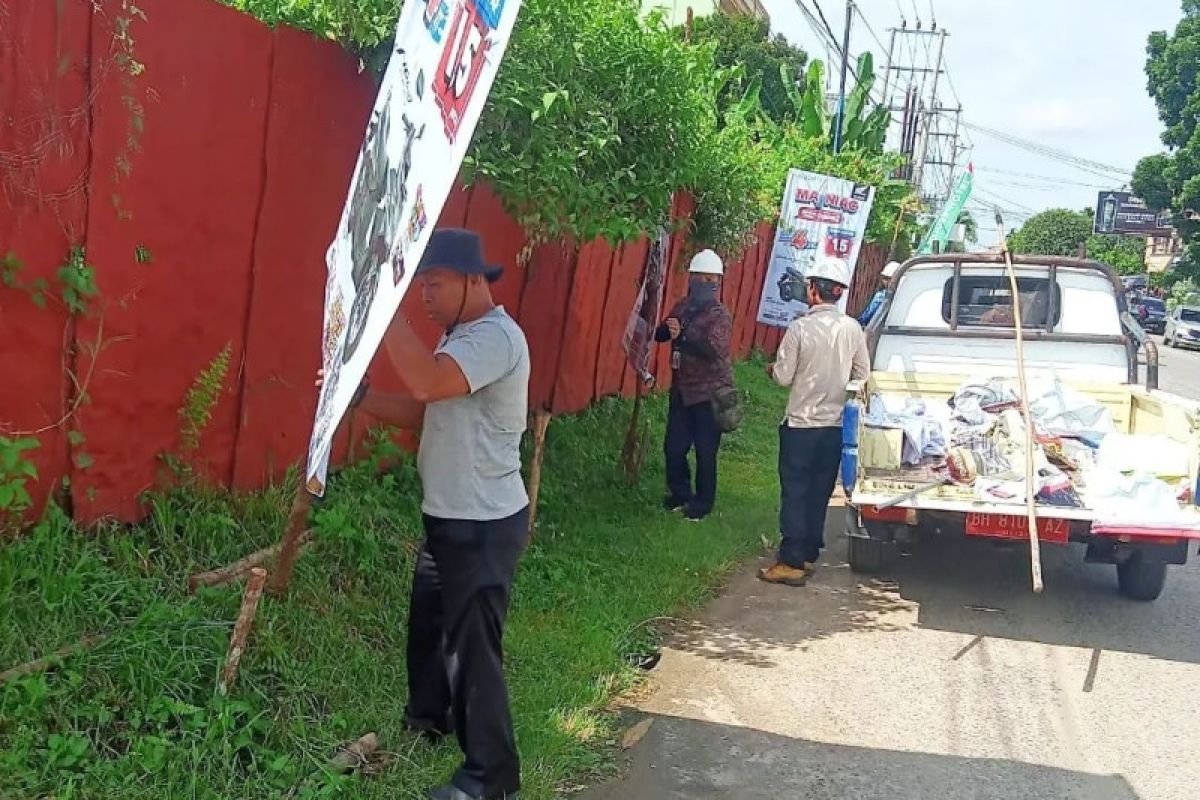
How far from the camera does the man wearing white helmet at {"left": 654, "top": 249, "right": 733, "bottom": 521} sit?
24.4 ft

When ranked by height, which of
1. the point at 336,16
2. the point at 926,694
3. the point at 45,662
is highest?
the point at 336,16

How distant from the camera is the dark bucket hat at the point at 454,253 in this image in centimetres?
319

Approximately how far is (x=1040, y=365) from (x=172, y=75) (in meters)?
5.97

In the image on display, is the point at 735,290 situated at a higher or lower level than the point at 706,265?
higher

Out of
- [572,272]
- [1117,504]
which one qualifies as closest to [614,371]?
[572,272]

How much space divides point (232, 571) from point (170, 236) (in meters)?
1.28

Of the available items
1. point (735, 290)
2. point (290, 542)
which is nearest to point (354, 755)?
point (290, 542)

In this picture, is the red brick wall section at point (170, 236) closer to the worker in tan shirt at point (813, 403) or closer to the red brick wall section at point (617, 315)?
the worker in tan shirt at point (813, 403)

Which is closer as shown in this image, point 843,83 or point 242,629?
point 242,629

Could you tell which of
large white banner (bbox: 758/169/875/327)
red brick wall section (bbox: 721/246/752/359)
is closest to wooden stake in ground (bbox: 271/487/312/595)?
large white banner (bbox: 758/169/875/327)

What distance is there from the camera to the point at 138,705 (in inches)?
129

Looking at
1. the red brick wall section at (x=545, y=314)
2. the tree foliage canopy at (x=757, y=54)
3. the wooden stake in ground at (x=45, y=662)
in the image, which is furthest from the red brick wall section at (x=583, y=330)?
the tree foliage canopy at (x=757, y=54)

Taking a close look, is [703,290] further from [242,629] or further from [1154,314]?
[1154,314]

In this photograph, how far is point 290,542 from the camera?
12.1 ft
